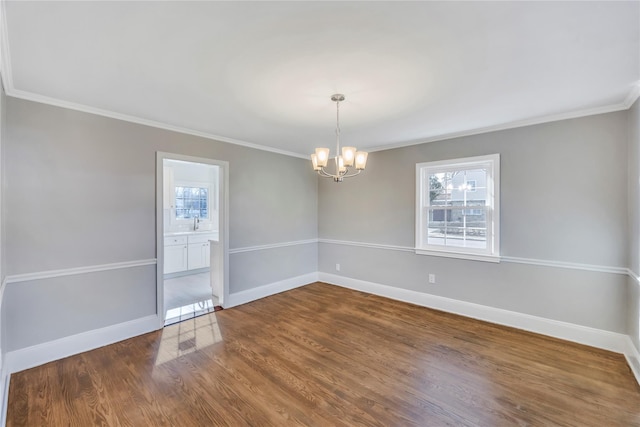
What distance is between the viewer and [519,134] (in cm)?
337

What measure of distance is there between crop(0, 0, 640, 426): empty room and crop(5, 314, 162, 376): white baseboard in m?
0.02

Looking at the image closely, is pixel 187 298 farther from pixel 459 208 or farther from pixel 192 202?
pixel 459 208

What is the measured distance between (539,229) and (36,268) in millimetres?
5362

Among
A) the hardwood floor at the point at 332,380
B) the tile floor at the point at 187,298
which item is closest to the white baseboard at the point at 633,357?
the hardwood floor at the point at 332,380

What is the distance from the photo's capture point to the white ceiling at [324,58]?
1.49 m

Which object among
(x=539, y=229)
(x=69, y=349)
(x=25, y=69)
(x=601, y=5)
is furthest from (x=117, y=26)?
(x=539, y=229)

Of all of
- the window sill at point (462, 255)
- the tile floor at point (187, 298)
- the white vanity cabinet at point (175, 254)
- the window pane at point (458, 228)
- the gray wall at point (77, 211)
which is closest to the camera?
the gray wall at point (77, 211)

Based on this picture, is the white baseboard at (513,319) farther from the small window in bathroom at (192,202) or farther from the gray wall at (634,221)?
the small window in bathroom at (192,202)

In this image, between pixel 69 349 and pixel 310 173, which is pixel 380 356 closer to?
pixel 69 349

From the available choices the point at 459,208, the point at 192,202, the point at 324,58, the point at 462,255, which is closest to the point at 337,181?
the point at 324,58

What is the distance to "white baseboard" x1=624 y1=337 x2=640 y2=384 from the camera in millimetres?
2402

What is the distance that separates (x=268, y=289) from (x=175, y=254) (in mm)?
2452

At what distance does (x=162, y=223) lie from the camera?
3414mm

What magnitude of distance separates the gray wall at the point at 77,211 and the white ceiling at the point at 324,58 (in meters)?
0.30
